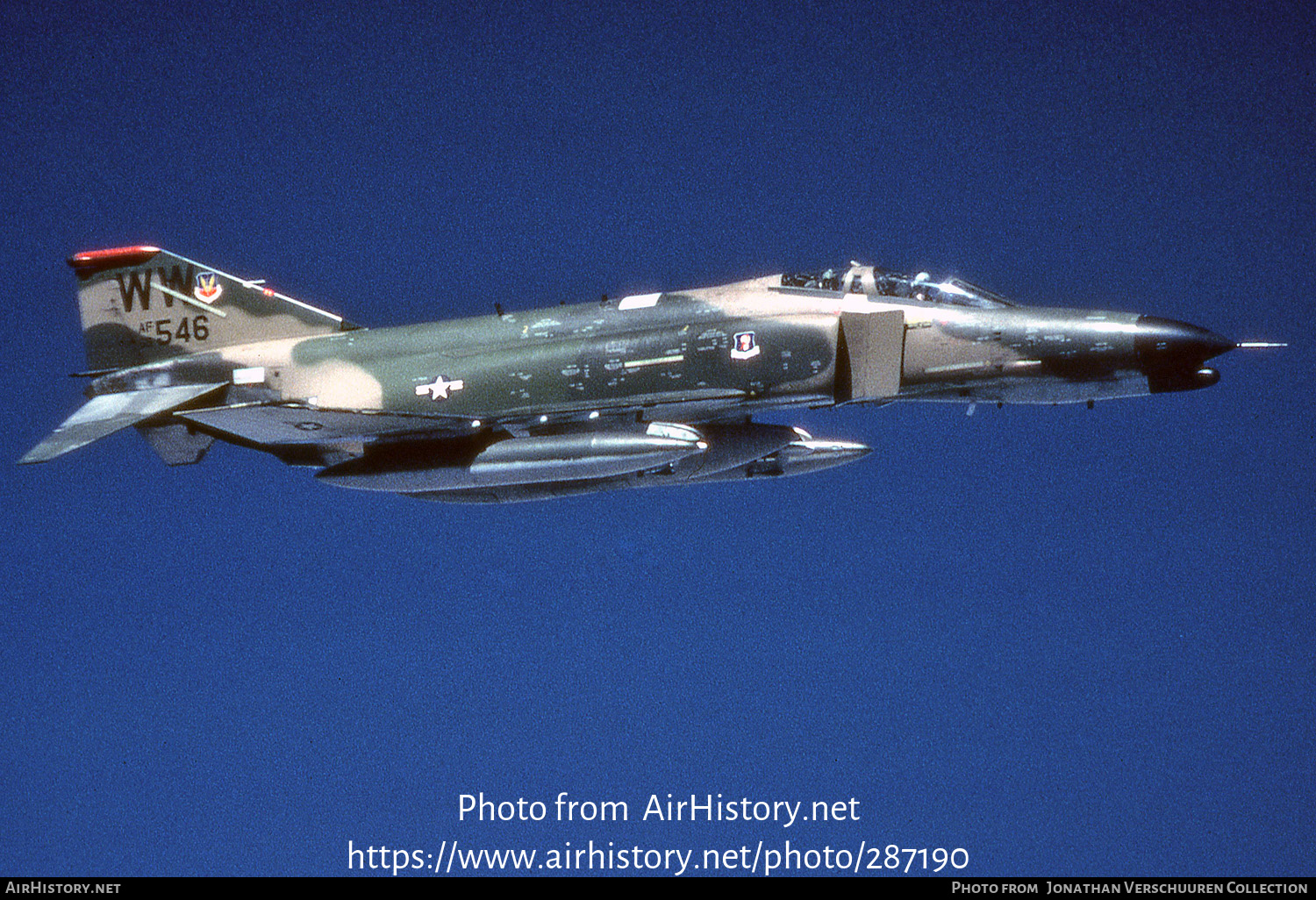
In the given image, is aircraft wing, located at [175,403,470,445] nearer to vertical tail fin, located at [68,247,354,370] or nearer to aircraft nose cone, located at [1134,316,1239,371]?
vertical tail fin, located at [68,247,354,370]

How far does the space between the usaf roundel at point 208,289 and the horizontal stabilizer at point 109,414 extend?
1121 millimetres

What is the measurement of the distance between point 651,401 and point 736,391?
2.73 ft

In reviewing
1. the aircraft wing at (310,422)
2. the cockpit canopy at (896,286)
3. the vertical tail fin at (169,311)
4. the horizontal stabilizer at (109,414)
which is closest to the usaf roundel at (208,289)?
the vertical tail fin at (169,311)

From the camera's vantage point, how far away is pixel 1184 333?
474 inches

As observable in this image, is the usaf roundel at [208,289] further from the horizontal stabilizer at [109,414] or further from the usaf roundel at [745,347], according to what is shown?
the usaf roundel at [745,347]

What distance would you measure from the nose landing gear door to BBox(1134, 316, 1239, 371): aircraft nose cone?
214 centimetres

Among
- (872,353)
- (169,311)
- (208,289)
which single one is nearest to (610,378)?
(872,353)

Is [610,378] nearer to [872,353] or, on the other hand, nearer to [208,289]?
[872,353]

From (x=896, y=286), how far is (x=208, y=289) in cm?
766

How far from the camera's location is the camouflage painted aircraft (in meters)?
12.6

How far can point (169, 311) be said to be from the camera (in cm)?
1528

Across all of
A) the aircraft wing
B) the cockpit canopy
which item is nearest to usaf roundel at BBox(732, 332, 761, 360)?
the cockpit canopy

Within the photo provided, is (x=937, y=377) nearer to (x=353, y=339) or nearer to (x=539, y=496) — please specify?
(x=539, y=496)

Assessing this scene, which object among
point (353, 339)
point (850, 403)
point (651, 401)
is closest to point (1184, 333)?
point (850, 403)
